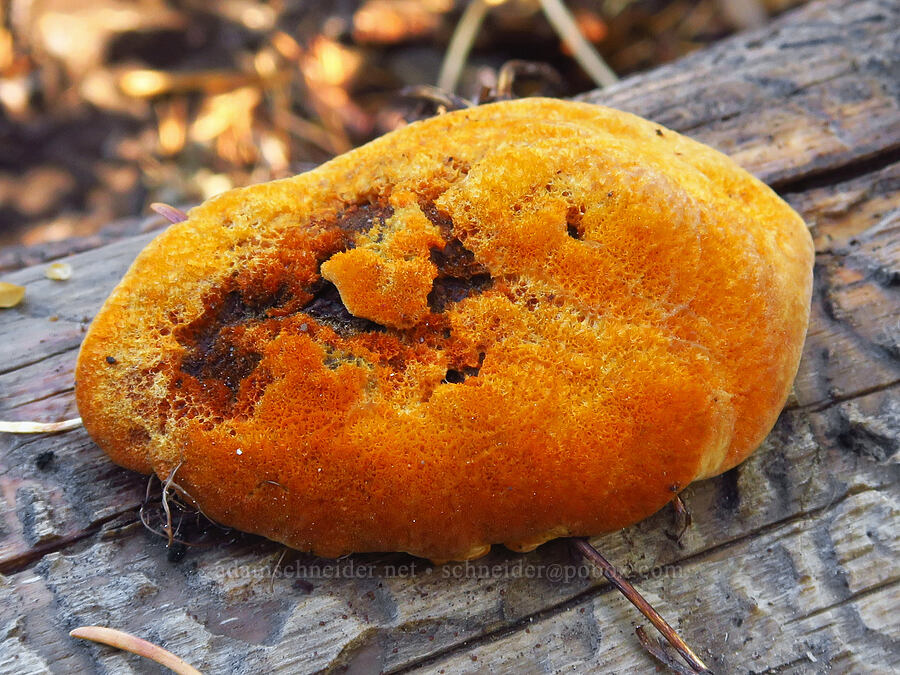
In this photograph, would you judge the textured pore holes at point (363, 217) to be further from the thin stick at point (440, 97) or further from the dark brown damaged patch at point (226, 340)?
the thin stick at point (440, 97)

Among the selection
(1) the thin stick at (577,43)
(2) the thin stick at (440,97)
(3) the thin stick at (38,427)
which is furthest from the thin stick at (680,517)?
(1) the thin stick at (577,43)

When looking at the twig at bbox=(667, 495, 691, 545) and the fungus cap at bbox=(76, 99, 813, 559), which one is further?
the twig at bbox=(667, 495, 691, 545)

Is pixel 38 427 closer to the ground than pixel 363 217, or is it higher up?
closer to the ground

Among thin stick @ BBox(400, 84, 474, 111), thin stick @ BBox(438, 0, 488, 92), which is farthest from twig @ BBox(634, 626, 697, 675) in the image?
thin stick @ BBox(438, 0, 488, 92)

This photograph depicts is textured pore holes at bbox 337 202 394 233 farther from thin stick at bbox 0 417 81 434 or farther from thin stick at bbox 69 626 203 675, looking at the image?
thin stick at bbox 69 626 203 675

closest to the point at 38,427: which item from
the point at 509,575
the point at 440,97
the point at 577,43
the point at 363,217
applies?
the point at 363,217

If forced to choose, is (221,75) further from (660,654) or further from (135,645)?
(660,654)
